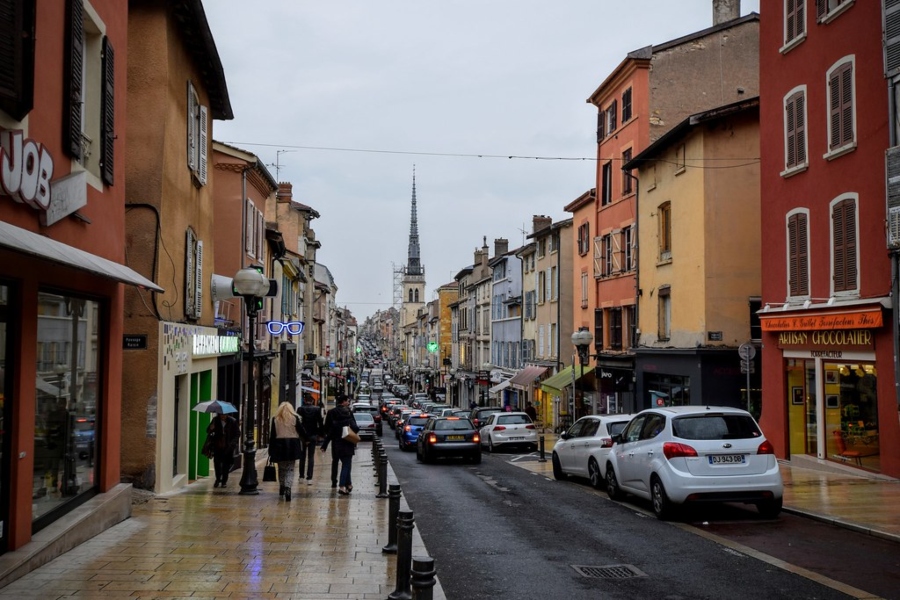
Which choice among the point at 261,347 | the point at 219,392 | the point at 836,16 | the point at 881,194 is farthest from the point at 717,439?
the point at 261,347

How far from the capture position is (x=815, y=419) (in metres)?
19.2

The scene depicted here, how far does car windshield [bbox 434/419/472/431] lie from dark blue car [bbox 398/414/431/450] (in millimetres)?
6894

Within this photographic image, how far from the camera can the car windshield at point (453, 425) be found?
2520 centimetres

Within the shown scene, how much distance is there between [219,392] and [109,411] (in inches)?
408

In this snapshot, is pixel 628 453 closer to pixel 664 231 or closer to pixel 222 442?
pixel 222 442

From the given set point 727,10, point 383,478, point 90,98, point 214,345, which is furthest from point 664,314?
point 90,98

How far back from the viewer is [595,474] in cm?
1678

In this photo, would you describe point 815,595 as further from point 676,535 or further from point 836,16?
point 836,16

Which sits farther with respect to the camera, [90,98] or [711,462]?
[711,462]

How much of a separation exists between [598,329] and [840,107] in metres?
19.2

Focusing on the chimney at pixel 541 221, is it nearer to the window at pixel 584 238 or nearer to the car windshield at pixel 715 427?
the window at pixel 584 238

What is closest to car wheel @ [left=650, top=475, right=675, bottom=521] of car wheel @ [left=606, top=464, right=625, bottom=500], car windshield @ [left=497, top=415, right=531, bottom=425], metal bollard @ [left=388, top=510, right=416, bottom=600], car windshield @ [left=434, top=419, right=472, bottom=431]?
car wheel @ [left=606, top=464, right=625, bottom=500]

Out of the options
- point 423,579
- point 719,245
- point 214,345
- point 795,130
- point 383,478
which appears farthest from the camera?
point 719,245

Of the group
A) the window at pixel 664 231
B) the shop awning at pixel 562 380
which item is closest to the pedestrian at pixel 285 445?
the window at pixel 664 231
